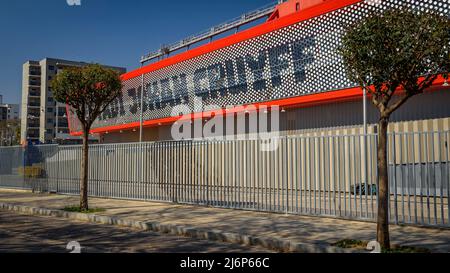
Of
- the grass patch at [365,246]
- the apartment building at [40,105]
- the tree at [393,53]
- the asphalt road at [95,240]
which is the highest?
the apartment building at [40,105]

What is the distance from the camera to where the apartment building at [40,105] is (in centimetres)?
9120

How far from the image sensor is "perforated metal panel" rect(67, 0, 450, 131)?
1892cm

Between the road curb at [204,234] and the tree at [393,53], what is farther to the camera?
the road curb at [204,234]

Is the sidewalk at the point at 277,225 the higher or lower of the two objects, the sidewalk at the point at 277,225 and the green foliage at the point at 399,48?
the lower

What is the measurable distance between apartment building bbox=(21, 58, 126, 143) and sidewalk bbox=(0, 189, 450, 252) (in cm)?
8455

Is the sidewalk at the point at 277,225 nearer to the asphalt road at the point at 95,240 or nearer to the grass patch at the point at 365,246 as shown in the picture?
the grass patch at the point at 365,246

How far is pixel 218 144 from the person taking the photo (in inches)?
519

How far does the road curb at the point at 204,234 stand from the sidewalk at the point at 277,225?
17 centimetres

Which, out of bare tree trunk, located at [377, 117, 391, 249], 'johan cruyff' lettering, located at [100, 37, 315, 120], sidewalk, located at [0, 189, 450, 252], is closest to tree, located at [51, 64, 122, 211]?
sidewalk, located at [0, 189, 450, 252]

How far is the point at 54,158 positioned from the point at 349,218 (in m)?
13.9

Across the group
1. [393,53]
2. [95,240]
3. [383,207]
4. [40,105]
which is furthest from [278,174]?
[40,105]

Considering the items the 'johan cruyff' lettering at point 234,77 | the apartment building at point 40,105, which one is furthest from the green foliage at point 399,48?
the apartment building at point 40,105
